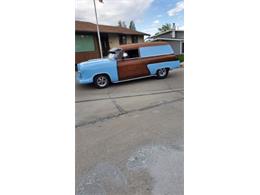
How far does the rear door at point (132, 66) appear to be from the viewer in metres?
6.15

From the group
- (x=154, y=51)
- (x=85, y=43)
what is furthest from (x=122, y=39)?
(x=154, y=51)

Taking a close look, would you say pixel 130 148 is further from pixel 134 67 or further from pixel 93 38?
pixel 93 38

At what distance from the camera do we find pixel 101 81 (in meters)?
5.93

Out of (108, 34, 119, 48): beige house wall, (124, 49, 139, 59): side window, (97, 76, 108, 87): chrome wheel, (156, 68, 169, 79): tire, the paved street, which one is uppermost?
(108, 34, 119, 48): beige house wall

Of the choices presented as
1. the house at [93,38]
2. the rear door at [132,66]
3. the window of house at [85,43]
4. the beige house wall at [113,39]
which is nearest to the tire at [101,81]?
the rear door at [132,66]

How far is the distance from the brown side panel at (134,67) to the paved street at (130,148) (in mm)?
2530

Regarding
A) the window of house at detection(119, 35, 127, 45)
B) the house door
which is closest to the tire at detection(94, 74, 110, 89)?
the house door

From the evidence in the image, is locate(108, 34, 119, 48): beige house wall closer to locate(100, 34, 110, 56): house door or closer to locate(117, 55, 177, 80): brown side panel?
locate(100, 34, 110, 56): house door

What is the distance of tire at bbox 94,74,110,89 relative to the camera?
5.87m

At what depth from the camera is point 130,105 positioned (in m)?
3.86
